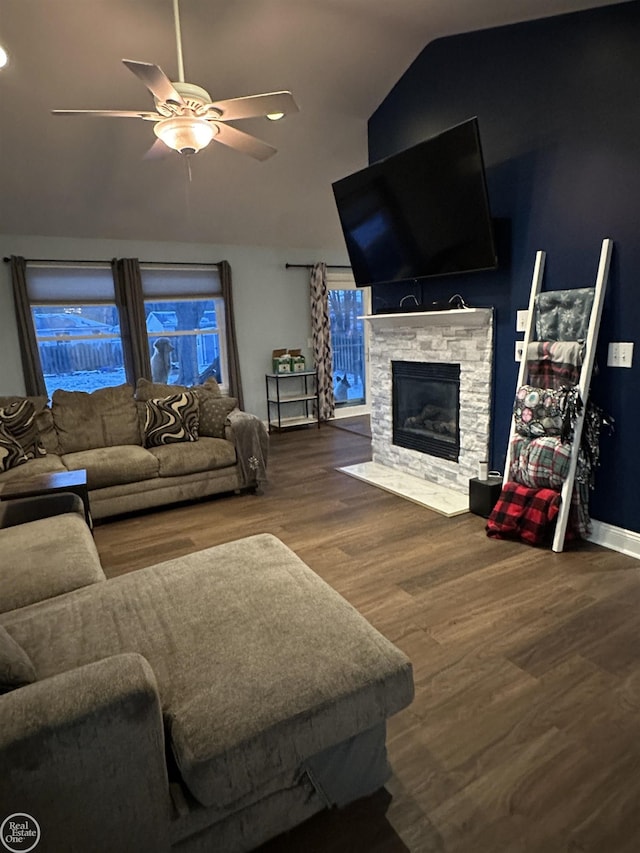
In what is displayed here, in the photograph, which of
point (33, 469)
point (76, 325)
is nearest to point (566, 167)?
point (33, 469)

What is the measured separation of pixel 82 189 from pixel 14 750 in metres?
4.86

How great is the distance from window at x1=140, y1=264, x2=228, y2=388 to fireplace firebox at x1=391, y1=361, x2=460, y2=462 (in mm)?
2685

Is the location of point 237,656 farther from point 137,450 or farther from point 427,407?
point 427,407

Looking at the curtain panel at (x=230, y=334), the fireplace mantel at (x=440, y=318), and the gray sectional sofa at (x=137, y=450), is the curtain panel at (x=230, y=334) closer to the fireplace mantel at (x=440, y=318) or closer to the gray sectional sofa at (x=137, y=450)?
the gray sectional sofa at (x=137, y=450)

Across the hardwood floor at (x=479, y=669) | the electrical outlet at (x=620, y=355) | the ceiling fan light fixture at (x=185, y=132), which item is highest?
the ceiling fan light fixture at (x=185, y=132)

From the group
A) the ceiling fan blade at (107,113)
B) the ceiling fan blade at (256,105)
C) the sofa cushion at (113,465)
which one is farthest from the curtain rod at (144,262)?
the ceiling fan blade at (256,105)

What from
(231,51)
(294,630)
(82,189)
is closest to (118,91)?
(231,51)

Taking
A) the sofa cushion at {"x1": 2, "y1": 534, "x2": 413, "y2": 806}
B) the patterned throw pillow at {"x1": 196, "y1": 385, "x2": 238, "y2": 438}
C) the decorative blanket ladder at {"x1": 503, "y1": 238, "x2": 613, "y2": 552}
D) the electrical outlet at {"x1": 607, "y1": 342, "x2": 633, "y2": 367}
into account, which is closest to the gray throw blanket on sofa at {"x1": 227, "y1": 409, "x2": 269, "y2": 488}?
the patterned throw pillow at {"x1": 196, "y1": 385, "x2": 238, "y2": 438}

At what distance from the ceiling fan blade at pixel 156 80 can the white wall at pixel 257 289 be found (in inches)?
142

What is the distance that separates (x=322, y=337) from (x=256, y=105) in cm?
452

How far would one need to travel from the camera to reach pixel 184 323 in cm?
621

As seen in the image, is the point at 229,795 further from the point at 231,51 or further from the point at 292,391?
the point at 292,391

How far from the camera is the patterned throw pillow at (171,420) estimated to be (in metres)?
4.21

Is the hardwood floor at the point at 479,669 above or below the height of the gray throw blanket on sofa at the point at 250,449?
below
